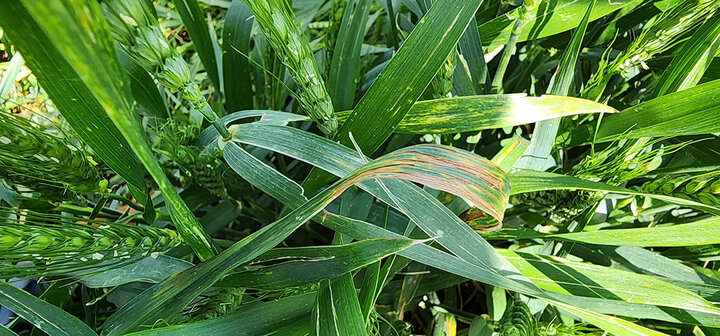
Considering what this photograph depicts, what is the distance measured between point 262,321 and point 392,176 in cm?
20

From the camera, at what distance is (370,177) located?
0.31 metres

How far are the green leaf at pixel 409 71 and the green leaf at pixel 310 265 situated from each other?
12 centimetres

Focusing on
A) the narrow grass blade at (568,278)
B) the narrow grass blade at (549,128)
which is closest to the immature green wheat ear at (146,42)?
the narrow grass blade at (568,278)

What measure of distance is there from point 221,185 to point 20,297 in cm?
22

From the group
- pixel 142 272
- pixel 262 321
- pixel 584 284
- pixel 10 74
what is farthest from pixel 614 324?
pixel 10 74

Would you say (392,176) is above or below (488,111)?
below

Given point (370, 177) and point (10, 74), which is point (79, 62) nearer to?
point (370, 177)

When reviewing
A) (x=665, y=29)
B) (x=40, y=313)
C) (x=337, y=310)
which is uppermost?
(x=665, y=29)

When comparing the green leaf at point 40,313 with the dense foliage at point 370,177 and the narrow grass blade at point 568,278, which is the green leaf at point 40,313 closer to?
the dense foliage at point 370,177

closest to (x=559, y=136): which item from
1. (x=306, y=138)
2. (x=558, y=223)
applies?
(x=558, y=223)

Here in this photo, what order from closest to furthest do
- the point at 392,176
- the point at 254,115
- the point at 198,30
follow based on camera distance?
the point at 392,176 < the point at 254,115 < the point at 198,30

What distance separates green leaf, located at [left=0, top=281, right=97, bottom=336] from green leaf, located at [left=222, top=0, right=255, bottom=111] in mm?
352

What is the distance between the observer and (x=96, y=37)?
0.62 feet

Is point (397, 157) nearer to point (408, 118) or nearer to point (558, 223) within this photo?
point (408, 118)
